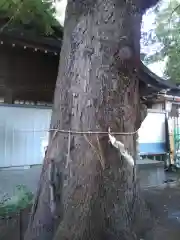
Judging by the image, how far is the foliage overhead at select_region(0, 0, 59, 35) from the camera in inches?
221

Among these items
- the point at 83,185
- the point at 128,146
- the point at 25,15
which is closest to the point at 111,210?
the point at 83,185

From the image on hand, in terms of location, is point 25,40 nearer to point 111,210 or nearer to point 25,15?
point 25,15

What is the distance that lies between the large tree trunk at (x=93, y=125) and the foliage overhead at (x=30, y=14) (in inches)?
83.8

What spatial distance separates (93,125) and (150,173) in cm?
566

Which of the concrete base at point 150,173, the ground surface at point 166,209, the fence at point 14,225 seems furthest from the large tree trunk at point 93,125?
the concrete base at point 150,173

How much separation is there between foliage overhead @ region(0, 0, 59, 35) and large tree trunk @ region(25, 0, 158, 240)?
2129 millimetres

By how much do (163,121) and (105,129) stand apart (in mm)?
8890

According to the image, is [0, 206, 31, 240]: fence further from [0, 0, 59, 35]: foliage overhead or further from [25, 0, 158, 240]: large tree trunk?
[0, 0, 59, 35]: foliage overhead

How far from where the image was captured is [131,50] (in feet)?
12.1

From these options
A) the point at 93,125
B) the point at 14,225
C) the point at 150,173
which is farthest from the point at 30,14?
the point at 150,173

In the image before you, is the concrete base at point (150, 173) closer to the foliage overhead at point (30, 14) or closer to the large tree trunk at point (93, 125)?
the foliage overhead at point (30, 14)

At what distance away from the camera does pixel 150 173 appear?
28.8 ft

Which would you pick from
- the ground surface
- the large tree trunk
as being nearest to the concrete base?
the ground surface

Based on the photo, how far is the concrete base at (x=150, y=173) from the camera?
839cm
